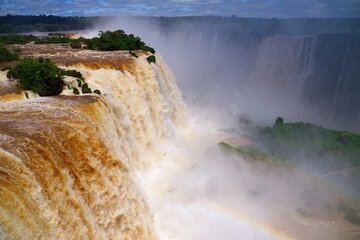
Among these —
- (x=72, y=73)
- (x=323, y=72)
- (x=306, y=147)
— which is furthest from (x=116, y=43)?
(x=323, y=72)

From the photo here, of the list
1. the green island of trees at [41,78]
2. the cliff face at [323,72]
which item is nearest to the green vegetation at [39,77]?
the green island of trees at [41,78]

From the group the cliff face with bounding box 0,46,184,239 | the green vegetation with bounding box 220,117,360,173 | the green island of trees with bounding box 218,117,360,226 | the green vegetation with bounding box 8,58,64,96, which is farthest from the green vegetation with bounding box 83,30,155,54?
the green vegetation with bounding box 8,58,64,96

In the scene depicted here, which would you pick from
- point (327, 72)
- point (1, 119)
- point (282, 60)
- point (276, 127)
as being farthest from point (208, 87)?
point (1, 119)

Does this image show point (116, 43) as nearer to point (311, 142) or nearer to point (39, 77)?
point (39, 77)

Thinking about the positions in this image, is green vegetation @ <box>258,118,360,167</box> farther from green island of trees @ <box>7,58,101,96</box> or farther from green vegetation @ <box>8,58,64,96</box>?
green vegetation @ <box>8,58,64,96</box>

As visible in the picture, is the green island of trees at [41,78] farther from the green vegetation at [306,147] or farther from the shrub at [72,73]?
the green vegetation at [306,147]
